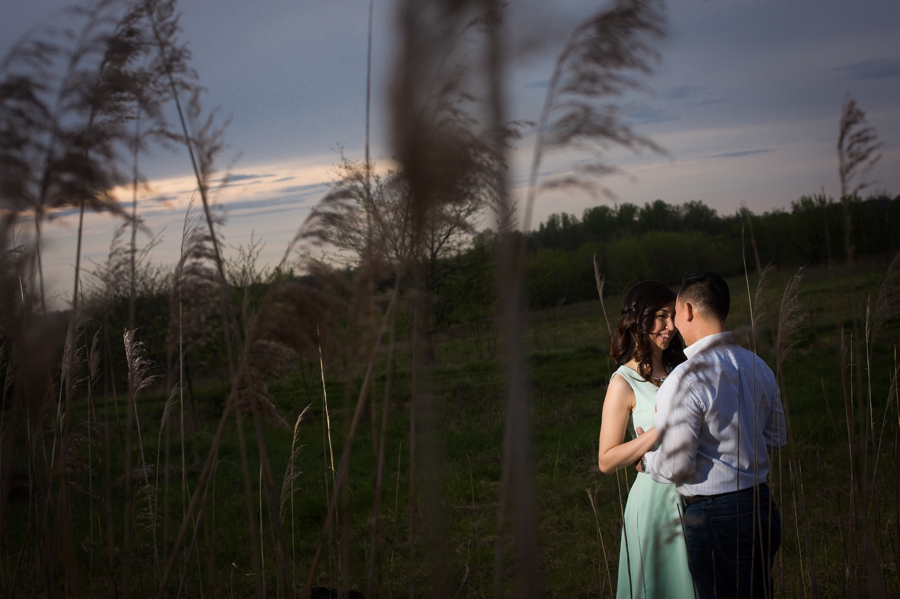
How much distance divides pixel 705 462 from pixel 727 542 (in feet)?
1.00

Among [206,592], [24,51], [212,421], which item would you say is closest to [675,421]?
[24,51]

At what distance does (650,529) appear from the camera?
2.47 meters

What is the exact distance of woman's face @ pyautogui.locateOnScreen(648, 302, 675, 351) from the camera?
8.91 ft

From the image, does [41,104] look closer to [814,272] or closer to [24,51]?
[24,51]

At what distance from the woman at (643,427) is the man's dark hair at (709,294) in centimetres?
27

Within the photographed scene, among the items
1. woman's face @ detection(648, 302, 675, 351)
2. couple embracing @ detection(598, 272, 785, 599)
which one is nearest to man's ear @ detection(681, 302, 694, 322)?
couple embracing @ detection(598, 272, 785, 599)

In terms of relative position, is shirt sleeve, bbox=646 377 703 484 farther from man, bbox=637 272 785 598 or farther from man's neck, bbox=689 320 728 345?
man's neck, bbox=689 320 728 345

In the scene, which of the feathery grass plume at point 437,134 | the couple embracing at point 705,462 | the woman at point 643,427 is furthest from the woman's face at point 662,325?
the feathery grass plume at point 437,134

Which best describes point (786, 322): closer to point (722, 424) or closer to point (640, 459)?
point (722, 424)

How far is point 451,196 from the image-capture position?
1207 mm

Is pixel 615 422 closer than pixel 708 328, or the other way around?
pixel 708 328

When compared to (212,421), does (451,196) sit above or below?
above

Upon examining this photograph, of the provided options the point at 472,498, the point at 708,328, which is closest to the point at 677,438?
the point at 708,328

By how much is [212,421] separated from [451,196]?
13853 mm
